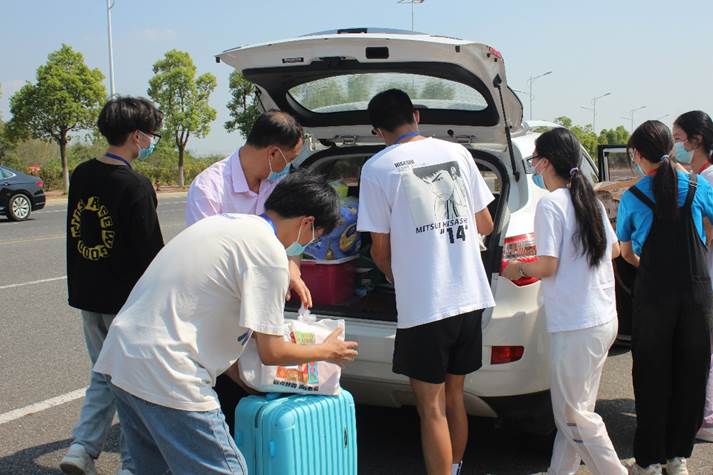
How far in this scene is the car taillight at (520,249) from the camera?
11.0 ft

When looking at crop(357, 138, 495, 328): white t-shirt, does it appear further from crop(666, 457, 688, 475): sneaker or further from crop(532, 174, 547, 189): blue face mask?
crop(666, 457, 688, 475): sneaker

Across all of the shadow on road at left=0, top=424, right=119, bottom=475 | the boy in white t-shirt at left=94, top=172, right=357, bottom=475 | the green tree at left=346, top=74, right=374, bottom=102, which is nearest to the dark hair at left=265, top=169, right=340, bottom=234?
the boy in white t-shirt at left=94, top=172, right=357, bottom=475

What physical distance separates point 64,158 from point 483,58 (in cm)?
2706

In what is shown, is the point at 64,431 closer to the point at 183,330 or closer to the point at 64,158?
A: the point at 183,330

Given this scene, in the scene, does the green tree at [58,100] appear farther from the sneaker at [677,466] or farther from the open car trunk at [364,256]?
the sneaker at [677,466]

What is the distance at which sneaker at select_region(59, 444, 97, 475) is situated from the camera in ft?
10.8

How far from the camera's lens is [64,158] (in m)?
Answer: 27.7

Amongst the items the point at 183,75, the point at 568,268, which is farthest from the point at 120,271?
the point at 183,75

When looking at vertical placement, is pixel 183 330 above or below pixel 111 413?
above

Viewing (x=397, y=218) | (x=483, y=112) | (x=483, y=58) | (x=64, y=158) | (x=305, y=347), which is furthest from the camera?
(x=64, y=158)

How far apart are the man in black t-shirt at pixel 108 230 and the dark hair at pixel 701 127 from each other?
2.84 meters

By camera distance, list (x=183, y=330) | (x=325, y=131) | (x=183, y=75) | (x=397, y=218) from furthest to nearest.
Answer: (x=183, y=75)
(x=325, y=131)
(x=397, y=218)
(x=183, y=330)

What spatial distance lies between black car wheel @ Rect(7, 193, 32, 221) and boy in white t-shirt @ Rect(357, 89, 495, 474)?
15067mm

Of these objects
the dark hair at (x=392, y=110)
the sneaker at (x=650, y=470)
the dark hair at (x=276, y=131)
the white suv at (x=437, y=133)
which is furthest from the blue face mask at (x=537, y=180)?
the sneaker at (x=650, y=470)
